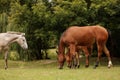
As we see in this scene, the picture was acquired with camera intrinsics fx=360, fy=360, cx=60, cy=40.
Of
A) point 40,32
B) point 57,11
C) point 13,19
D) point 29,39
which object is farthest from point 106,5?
point 29,39

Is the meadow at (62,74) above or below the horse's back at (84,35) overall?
below

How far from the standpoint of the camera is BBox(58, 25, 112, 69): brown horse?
19750 mm

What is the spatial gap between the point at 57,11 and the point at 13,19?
390 centimetres

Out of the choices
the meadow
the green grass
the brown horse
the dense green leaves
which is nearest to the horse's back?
the brown horse

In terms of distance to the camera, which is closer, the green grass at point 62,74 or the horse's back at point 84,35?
the green grass at point 62,74

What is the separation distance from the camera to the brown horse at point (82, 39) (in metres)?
19.8

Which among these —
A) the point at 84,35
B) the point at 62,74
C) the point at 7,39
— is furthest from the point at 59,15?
the point at 62,74

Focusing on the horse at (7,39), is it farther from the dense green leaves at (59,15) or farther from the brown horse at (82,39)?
the dense green leaves at (59,15)

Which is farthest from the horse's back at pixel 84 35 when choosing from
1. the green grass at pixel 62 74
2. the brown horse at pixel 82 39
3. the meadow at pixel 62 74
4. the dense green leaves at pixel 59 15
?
the dense green leaves at pixel 59 15

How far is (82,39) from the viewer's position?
20.5 m

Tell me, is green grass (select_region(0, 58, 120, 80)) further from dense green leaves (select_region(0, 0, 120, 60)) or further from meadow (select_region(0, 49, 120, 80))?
dense green leaves (select_region(0, 0, 120, 60))

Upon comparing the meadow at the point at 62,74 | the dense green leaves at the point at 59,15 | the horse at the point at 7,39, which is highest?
the dense green leaves at the point at 59,15

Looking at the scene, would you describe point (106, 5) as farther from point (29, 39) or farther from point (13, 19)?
point (29, 39)

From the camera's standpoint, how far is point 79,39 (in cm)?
2036
